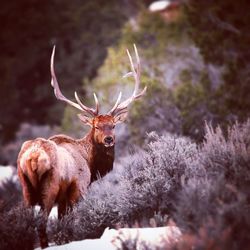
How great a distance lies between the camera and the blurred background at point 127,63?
49.8ft

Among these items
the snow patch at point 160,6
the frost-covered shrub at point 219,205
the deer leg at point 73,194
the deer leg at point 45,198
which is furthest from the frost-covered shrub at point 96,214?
the snow patch at point 160,6

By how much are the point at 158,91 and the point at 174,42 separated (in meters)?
6.70

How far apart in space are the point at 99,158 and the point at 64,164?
1.19 metres

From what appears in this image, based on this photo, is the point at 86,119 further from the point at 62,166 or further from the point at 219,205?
the point at 219,205

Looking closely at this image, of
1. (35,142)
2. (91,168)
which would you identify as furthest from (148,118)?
(35,142)

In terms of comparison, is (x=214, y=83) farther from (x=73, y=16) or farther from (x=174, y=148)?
(x=73, y=16)

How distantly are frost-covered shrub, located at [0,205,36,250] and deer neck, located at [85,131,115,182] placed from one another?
5.61 feet

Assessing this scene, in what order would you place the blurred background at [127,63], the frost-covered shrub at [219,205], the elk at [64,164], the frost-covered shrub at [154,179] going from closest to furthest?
the frost-covered shrub at [219,205], the frost-covered shrub at [154,179], the elk at [64,164], the blurred background at [127,63]

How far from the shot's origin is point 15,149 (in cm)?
2533

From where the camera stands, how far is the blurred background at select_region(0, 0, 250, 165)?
49.8 ft

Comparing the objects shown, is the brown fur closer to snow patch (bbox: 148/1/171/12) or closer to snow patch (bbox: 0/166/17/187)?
snow patch (bbox: 0/166/17/187)

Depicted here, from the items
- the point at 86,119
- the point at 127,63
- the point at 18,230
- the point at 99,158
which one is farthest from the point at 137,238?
the point at 127,63

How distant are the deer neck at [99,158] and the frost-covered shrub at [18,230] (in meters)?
1.71

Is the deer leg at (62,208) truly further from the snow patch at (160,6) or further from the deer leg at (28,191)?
the snow patch at (160,6)
